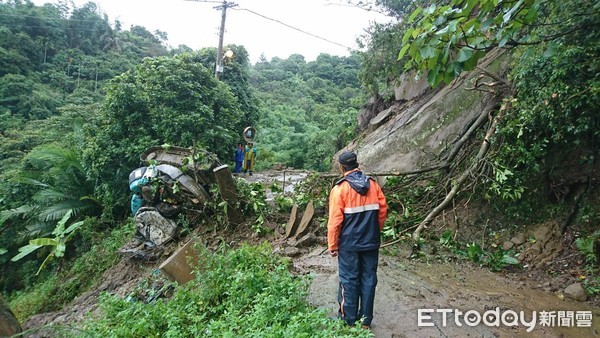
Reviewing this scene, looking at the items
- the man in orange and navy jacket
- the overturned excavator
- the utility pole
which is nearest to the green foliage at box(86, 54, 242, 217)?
the overturned excavator

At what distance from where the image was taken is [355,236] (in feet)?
8.91

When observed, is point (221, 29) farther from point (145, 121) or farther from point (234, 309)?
point (234, 309)

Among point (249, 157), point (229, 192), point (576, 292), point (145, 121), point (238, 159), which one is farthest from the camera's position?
point (238, 159)

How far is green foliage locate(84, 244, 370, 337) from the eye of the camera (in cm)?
242

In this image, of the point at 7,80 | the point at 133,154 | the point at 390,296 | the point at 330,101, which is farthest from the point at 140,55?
the point at 390,296

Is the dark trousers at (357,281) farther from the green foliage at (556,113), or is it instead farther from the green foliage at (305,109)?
the green foliage at (305,109)

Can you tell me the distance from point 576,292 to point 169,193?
242 inches

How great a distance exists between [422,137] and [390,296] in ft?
13.3

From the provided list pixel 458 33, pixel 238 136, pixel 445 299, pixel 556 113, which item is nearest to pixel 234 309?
pixel 445 299

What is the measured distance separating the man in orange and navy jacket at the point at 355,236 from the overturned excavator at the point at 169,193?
407 centimetres

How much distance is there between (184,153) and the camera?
7.07 meters

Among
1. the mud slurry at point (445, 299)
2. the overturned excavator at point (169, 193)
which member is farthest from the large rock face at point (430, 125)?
the overturned excavator at point (169, 193)

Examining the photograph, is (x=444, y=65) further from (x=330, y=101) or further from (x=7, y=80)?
(x=7, y=80)

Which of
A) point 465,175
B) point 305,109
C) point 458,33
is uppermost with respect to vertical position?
point 305,109
